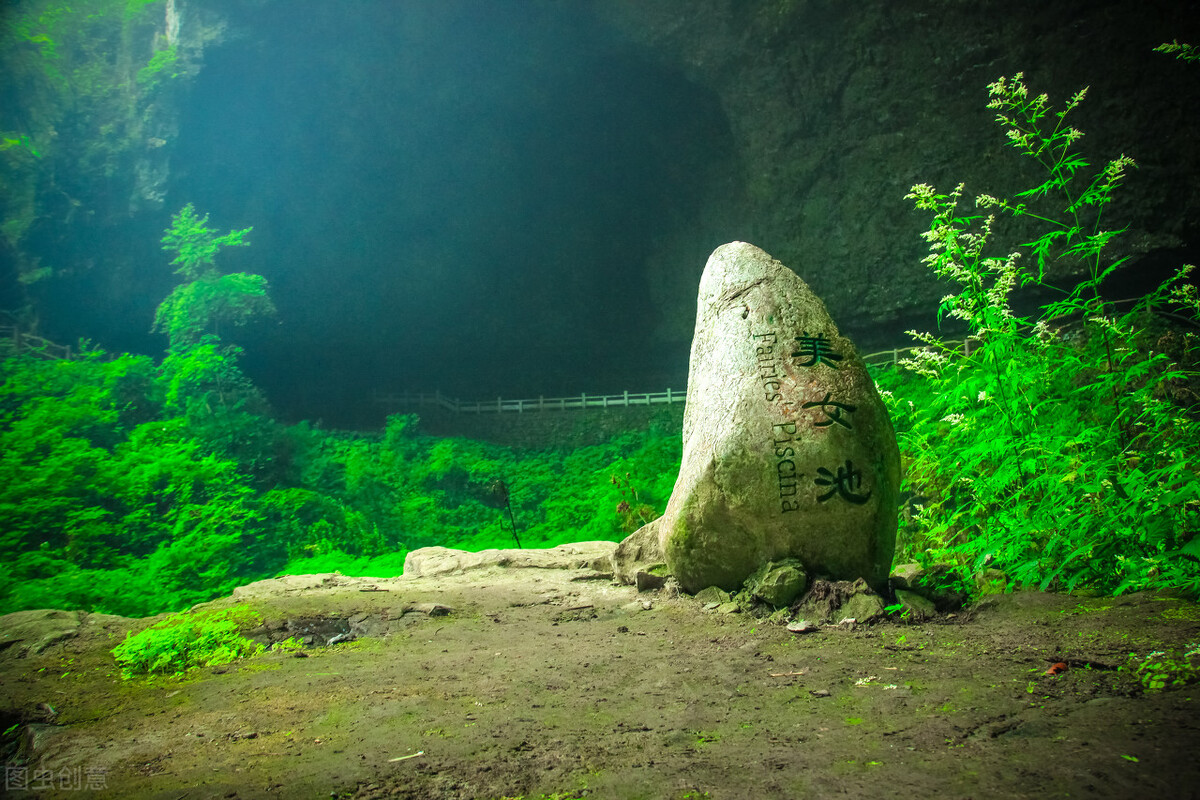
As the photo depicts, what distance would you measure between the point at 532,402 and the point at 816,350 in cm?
1296

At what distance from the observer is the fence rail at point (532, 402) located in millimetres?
15320

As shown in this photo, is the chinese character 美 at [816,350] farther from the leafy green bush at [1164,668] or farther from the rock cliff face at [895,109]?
the rock cliff face at [895,109]

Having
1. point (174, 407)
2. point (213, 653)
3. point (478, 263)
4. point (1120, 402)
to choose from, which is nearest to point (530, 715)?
point (213, 653)

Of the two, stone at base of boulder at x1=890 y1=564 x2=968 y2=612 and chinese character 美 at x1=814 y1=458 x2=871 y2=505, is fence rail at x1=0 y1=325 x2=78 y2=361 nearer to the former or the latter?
chinese character 美 at x1=814 y1=458 x2=871 y2=505

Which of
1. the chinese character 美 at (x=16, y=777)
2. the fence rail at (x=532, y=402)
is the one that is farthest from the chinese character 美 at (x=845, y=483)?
the fence rail at (x=532, y=402)

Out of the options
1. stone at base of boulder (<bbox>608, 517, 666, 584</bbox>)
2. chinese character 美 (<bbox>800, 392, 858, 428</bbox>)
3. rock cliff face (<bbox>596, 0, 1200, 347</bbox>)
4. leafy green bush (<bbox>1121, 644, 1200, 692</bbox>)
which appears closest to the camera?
leafy green bush (<bbox>1121, 644, 1200, 692</bbox>)

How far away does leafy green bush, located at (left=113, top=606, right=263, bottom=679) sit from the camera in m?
4.08

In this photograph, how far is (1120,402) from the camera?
3.45 meters

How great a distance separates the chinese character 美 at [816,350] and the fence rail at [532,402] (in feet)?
33.0

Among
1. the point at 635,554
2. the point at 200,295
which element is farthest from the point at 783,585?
the point at 200,295

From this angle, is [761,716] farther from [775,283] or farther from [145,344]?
[145,344]

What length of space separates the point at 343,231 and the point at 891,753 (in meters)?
18.7

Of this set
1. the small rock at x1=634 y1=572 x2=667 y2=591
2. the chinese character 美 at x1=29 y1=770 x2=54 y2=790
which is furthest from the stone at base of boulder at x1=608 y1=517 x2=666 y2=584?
the chinese character 美 at x1=29 y1=770 x2=54 y2=790

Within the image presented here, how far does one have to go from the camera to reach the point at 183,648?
4211 mm
